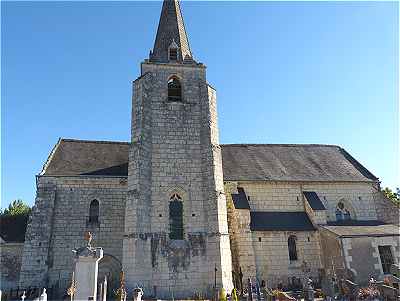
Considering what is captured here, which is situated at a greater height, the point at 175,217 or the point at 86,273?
the point at 175,217

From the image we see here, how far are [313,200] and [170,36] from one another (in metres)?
13.9

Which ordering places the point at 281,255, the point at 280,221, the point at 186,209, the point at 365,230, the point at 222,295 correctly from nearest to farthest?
the point at 222,295 → the point at 186,209 → the point at 281,255 → the point at 365,230 → the point at 280,221

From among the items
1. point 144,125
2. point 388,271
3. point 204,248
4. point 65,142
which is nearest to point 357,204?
point 388,271

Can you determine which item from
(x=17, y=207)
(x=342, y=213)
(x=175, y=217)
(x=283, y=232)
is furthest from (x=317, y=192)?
(x=17, y=207)

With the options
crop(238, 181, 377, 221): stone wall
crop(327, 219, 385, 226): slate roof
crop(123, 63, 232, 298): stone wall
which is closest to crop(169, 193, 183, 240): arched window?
crop(123, 63, 232, 298): stone wall

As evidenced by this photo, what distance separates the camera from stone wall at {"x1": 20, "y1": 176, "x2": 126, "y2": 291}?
56.3 ft

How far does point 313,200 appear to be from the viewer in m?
21.0

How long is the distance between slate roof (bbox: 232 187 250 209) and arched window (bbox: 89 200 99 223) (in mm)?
7975

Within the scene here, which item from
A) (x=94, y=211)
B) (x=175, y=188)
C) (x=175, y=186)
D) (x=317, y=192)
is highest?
(x=317, y=192)

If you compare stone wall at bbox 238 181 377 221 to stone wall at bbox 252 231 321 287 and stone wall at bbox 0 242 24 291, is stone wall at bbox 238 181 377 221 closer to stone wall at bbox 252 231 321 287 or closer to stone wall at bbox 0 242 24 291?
stone wall at bbox 252 231 321 287

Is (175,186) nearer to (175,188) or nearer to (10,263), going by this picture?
(175,188)

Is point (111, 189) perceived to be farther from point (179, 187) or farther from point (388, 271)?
point (388, 271)

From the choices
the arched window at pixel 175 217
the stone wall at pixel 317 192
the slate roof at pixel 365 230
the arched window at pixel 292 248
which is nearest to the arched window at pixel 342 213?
the stone wall at pixel 317 192

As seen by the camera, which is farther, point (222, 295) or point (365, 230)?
point (365, 230)
